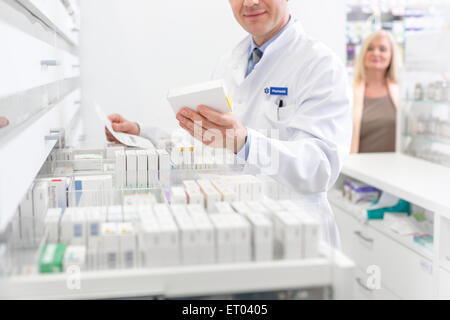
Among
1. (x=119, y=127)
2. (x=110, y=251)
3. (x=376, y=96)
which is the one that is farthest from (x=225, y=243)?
(x=376, y=96)

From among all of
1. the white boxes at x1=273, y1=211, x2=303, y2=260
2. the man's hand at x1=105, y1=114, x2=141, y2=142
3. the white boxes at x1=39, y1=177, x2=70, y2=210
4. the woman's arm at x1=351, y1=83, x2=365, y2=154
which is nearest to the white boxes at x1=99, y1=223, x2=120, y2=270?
the white boxes at x1=273, y1=211, x2=303, y2=260

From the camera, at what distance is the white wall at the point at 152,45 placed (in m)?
3.83

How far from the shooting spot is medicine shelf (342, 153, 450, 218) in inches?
119

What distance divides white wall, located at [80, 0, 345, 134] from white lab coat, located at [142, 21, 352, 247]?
1.34 meters

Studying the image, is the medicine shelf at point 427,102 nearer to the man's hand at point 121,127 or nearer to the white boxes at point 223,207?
the man's hand at point 121,127

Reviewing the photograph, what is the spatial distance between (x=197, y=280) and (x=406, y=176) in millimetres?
2888

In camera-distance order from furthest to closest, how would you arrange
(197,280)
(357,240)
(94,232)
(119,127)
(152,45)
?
(152,45), (357,240), (119,127), (94,232), (197,280)

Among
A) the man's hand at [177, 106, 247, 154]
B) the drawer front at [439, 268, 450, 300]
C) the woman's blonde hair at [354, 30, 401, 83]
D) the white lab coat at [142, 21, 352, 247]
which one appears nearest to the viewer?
the man's hand at [177, 106, 247, 154]

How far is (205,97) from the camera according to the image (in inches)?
61.4

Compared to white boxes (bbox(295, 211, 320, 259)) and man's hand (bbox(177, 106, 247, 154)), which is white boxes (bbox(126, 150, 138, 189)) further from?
white boxes (bbox(295, 211, 320, 259))

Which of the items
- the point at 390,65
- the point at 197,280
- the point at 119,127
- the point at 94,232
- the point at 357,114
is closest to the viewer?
the point at 197,280

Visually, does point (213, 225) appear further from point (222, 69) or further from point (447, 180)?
point (447, 180)

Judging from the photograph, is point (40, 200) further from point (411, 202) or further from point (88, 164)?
point (411, 202)

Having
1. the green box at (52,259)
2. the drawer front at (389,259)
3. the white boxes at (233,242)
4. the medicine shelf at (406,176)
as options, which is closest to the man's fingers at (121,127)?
the green box at (52,259)
